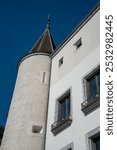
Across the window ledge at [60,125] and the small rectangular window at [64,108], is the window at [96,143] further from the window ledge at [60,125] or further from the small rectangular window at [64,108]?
the small rectangular window at [64,108]

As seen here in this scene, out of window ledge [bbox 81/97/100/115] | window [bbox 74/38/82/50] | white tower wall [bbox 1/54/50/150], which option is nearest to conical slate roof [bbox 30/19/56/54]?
white tower wall [bbox 1/54/50/150]

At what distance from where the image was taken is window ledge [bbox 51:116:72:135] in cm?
1230

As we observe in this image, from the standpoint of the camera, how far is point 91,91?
12.3 meters

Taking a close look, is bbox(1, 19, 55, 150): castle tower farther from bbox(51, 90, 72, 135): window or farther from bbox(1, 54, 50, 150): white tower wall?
bbox(51, 90, 72, 135): window

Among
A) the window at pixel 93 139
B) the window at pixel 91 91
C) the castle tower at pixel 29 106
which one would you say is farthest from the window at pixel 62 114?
the window at pixel 93 139

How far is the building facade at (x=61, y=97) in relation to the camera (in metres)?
11.4

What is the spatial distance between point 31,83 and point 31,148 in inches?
177

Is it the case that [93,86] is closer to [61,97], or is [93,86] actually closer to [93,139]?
[61,97]

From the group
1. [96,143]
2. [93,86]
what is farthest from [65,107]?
[96,143]

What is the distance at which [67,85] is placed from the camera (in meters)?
14.3

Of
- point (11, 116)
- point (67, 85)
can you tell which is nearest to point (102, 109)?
point (67, 85)

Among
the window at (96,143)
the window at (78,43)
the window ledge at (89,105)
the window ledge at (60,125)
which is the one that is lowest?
the window at (96,143)

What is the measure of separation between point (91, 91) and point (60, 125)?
236 centimetres

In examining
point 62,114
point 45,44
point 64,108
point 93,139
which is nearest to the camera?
point 93,139
